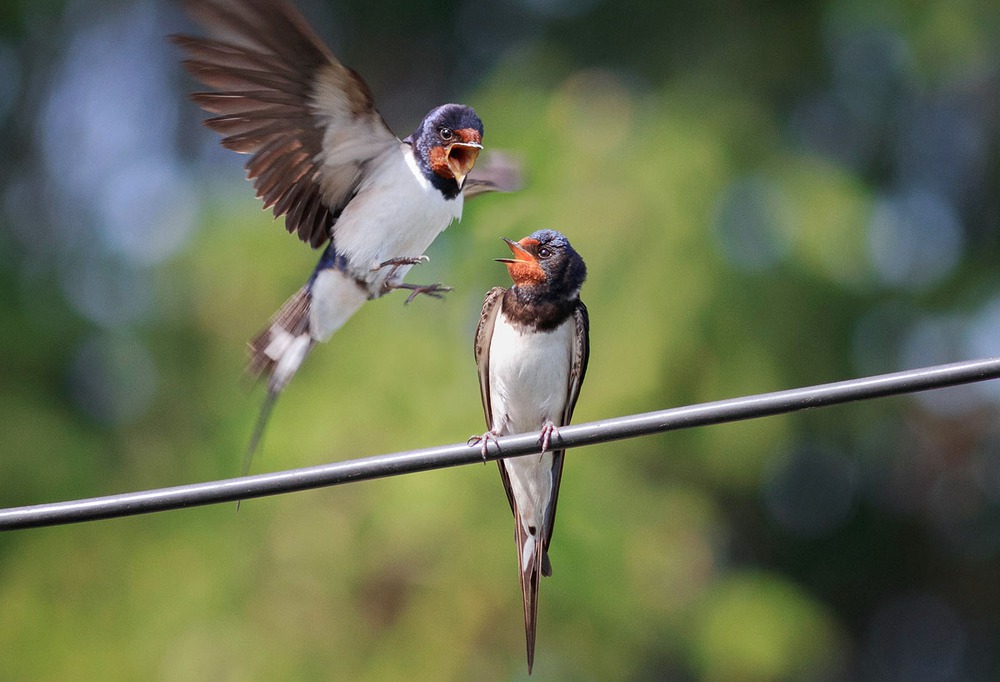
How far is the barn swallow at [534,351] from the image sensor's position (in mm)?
4105

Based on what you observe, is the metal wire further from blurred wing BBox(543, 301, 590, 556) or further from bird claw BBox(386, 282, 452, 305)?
blurred wing BBox(543, 301, 590, 556)

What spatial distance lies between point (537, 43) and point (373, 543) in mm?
3489

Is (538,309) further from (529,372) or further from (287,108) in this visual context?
(287,108)

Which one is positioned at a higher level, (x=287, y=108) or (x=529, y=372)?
(x=287, y=108)

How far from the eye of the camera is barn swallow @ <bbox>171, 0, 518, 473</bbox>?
324cm

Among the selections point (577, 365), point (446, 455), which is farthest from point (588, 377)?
point (446, 455)

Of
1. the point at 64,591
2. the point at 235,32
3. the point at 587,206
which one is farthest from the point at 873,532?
A: the point at 235,32

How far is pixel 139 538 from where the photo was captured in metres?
6.52

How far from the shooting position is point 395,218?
11.2ft

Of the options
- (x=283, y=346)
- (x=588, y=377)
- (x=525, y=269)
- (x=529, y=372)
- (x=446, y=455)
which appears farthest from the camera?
(x=588, y=377)

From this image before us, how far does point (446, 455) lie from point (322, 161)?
4.30 ft

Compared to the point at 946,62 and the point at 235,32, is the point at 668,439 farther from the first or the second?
the point at 235,32

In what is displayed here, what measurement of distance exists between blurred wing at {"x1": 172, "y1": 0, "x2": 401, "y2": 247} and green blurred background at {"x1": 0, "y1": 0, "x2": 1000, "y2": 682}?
235cm

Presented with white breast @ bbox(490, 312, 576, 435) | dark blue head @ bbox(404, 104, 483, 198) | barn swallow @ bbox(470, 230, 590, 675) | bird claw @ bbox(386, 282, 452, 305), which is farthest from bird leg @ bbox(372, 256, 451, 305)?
white breast @ bbox(490, 312, 576, 435)
